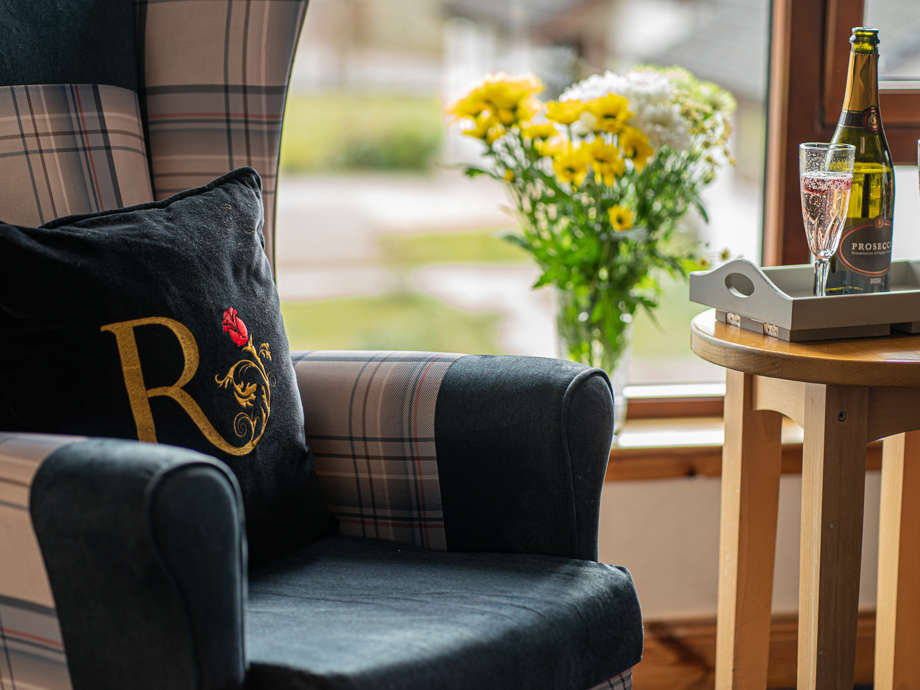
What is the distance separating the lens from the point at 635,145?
1.44 meters

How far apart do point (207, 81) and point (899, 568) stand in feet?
3.72

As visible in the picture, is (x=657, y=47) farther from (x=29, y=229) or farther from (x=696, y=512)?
(x=29, y=229)

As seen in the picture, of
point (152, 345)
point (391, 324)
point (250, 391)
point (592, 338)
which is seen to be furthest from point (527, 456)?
point (391, 324)

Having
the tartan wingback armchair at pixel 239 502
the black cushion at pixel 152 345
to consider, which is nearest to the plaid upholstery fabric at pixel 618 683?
the tartan wingback armchair at pixel 239 502

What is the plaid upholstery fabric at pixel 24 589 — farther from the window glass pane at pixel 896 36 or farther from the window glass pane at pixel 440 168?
the window glass pane at pixel 896 36

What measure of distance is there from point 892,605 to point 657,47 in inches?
41.2

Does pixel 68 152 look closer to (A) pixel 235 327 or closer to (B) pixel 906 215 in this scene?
(A) pixel 235 327

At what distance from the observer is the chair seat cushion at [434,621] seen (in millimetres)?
810

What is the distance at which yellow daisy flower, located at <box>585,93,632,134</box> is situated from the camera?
4.72 ft

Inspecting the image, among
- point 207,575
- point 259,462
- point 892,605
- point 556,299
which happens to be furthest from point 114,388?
point 892,605

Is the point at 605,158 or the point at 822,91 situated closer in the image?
the point at 605,158

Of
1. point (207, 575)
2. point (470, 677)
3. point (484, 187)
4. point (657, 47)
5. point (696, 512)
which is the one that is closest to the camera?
point (207, 575)

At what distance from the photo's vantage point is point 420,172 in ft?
7.02

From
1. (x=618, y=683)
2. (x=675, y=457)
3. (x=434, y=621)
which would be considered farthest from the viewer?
(x=675, y=457)
